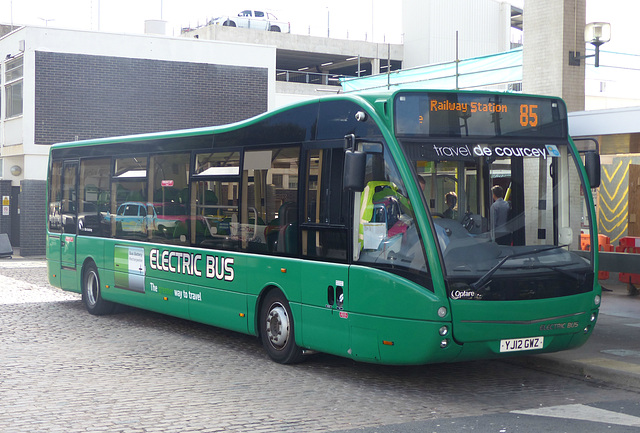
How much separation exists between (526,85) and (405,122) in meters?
9.03

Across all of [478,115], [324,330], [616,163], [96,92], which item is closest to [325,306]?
[324,330]

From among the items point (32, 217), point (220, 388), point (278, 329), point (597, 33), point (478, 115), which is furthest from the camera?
point (32, 217)

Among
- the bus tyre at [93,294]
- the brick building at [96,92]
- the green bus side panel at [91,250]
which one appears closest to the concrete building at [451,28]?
the brick building at [96,92]

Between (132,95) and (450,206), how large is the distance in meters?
24.7

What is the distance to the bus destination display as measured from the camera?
8500mm

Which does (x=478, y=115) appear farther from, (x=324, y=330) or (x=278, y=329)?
(x=278, y=329)

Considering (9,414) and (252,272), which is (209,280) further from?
(9,414)

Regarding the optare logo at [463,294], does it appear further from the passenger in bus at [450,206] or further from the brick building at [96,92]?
the brick building at [96,92]

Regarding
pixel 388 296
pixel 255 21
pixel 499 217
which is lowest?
pixel 388 296

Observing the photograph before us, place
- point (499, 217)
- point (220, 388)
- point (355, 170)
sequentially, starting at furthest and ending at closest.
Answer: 1. point (220, 388)
2. point (499, 217)
3. point (355, 170)

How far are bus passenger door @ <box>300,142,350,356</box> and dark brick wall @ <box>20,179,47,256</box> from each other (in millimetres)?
21765

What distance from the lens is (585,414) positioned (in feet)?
25.0

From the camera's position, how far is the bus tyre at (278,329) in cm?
981

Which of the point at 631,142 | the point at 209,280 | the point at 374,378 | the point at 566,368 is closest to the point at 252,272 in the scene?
the point at 209,280
